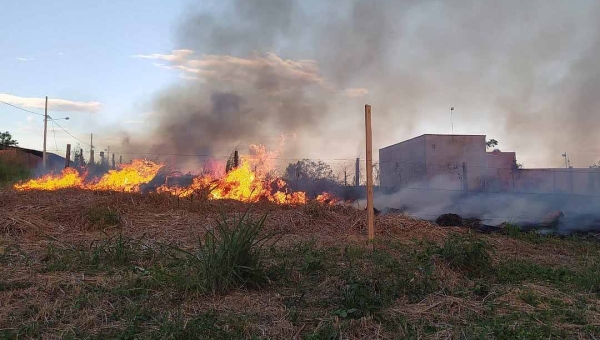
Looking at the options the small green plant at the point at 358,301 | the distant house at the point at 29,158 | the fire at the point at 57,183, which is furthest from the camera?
the distant house at the point at 29,158

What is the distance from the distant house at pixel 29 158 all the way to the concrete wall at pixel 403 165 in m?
20.8

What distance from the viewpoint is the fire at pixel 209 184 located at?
489 inches

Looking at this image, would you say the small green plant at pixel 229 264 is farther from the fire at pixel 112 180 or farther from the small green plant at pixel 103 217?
the fire at pixel 112 180

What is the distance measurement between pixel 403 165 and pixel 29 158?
85.5 ft

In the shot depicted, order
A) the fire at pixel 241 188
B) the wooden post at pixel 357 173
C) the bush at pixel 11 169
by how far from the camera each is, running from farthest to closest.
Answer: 1. the bush at pixel 11 169
2. the wooden post at pixel 357 173
3. the fire at pixel 241 188

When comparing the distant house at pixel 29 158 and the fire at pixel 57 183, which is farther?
the distant house at pixel 29 158

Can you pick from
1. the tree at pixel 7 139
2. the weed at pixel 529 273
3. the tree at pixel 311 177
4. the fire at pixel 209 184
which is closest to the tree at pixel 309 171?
the tree at pixel 311 177

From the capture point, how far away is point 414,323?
13.3 feet

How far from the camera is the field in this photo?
389 centimetres

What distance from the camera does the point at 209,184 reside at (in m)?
12.5

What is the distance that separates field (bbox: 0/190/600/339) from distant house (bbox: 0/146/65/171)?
20.2 metres

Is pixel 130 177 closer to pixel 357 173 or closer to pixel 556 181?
pixel 357 173

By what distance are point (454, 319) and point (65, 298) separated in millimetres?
3917

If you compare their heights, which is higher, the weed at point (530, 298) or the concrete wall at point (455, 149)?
the concrete wall at point (455, 149)
